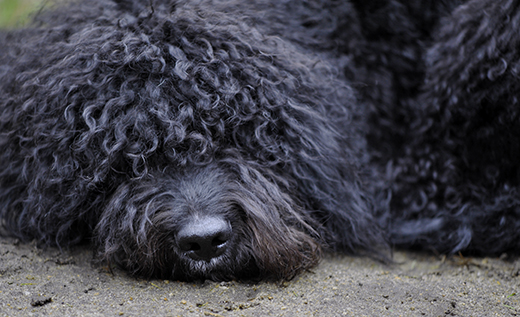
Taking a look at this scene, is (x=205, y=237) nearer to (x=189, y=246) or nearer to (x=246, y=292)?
(x=189, y=246)

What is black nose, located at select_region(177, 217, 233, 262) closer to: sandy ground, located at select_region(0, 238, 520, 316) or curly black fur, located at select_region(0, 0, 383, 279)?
curly black fur, located at select_region(0, 0, 383, 279)

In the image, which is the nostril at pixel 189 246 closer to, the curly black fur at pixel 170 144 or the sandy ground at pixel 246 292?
the curly black fur at pixel 170 144

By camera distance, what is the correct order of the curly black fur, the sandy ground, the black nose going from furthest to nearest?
the curly black fur → the black nose → the sandy ground

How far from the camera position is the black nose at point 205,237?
2246mm

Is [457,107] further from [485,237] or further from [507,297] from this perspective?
[507,297]

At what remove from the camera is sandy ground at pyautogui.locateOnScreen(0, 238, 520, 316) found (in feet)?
6.86

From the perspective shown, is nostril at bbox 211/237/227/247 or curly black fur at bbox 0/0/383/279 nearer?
nostril at bbox 211/237/227/247

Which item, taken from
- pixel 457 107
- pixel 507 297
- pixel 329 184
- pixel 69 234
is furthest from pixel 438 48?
pixel 69 234

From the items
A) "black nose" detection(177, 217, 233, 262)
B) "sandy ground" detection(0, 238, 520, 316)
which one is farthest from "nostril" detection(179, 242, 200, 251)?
"sandy ground" detection(0, 238, 520, 316)

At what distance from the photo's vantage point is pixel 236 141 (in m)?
2.61

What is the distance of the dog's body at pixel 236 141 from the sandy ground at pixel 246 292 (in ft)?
0.34

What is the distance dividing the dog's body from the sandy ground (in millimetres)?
105

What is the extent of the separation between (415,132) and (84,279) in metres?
2.16

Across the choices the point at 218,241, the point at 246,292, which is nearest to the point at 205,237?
the point at 218,241
